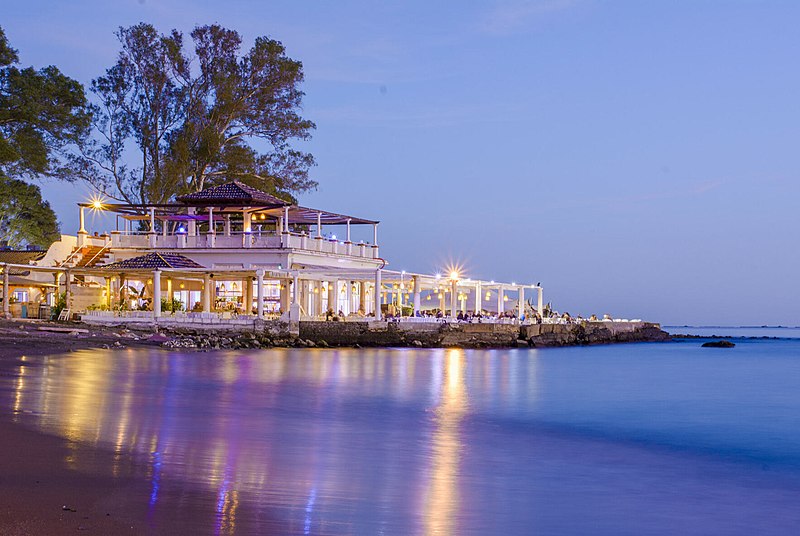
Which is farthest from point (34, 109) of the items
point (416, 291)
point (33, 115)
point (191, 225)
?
point (416, 291)

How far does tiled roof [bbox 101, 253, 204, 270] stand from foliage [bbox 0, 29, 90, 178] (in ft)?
16.7

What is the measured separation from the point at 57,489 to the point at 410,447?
6.10 metres

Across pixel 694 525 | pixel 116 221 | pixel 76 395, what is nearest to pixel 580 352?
pixel 116 221

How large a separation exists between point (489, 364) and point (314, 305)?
13468mm

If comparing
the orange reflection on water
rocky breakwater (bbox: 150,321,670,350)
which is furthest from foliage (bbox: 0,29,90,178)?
the orange reflection on water

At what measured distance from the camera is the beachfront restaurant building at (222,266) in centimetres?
3650

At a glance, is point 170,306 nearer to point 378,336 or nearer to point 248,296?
point 248,296

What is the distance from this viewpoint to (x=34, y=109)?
1400 inches

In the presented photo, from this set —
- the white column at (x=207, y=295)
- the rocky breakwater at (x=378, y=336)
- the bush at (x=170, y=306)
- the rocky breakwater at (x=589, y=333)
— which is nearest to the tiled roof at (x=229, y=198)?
the white column at (x=207, y=295)

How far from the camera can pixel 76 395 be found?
14969mm

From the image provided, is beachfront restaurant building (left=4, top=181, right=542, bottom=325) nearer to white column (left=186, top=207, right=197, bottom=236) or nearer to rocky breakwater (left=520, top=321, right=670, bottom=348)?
white column (left=186, top=207, right=197, bottom=236)

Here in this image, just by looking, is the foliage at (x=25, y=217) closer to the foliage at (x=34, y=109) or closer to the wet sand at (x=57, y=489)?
the foliage at (x=34, y=109)

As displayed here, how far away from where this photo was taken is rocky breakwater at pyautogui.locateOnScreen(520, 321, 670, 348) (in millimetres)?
47719

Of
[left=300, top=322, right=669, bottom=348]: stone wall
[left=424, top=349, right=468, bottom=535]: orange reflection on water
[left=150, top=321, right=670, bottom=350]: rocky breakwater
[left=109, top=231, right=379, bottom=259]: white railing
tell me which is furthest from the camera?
[left=109, top=231, right=379, bottom=259]: white railing
